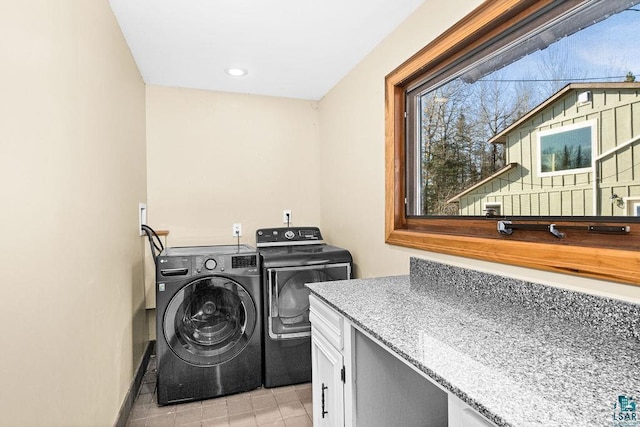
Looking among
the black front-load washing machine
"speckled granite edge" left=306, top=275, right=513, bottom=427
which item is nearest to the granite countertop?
"speckled granite edge" left=306, top=275, right=513, bottom=427

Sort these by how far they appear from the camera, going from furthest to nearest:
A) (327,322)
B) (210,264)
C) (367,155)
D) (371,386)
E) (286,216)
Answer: (286,216), (367,155), (210,264), (327,322), (371,386)

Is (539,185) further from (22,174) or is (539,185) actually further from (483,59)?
(22,174)

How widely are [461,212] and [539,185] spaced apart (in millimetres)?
447

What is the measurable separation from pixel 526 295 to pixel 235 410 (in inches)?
74.5

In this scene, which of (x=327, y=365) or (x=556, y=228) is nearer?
(x=556, y=228)

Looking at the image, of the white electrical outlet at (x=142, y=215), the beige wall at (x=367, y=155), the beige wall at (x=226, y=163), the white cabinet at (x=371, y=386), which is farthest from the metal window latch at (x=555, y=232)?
the white electrical outlet at (x=142, y=215)

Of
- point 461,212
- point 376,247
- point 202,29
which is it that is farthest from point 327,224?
point 202,29

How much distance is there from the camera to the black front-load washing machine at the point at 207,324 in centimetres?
229

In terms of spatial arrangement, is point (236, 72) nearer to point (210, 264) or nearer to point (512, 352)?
point (210, 264)

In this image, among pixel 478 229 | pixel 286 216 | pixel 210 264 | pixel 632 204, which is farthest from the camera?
pixel 286 216

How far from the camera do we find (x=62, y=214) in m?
1.24

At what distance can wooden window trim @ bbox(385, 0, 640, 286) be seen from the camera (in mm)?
1095

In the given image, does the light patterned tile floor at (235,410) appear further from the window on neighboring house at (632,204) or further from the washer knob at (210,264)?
the window on neighboring house at (632,204)

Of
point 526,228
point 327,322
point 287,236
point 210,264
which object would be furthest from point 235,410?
point 526,228
